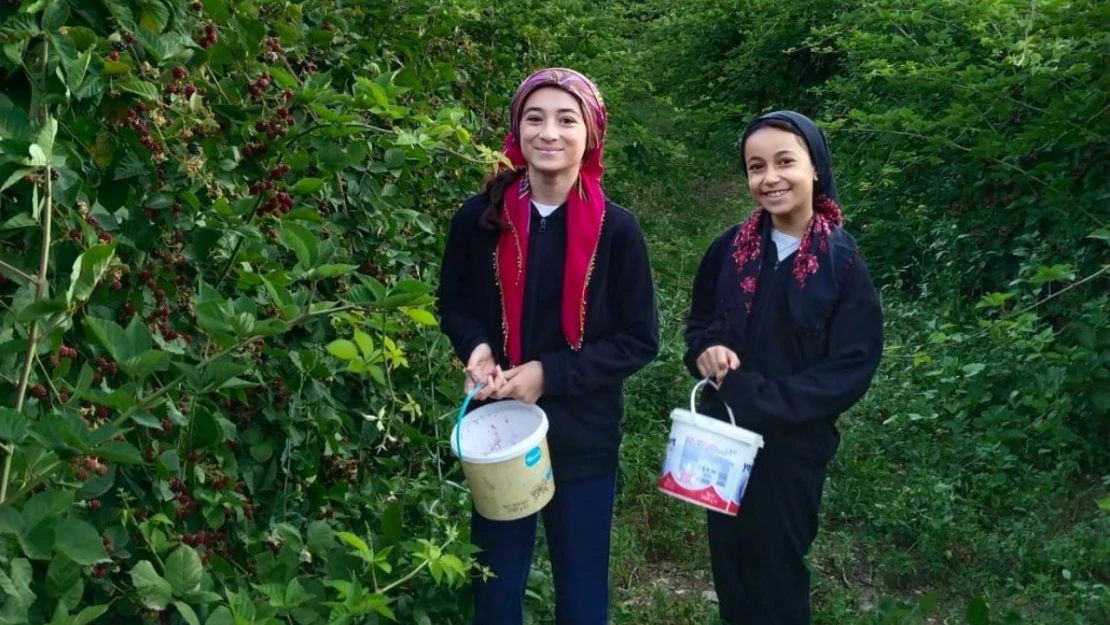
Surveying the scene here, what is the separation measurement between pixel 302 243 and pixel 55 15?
1.59 ft

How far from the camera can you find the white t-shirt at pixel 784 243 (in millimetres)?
2656

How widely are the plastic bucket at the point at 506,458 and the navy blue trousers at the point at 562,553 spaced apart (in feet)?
0.44

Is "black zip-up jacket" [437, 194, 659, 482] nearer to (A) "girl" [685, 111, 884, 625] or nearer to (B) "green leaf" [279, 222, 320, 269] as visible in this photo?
(A) "girl" [685, 111, 884, 625]

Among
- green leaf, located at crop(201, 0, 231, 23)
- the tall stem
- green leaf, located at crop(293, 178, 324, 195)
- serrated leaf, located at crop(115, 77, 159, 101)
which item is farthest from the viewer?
green leaf, located at crop(293, 178, 324, 195)

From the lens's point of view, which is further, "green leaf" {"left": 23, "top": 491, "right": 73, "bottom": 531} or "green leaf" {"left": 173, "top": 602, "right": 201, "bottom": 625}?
"green leaf" {"left": 173, "top": 602, "right": 201, "bottom": 625}

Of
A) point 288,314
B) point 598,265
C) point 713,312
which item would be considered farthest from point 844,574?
point 288,314

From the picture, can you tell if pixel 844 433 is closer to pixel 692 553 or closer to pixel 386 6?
pixel 692 553

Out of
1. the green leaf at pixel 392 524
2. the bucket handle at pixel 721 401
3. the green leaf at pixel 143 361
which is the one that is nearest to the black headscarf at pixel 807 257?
the bucket handle at pixel 721 401

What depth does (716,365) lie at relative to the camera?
2.62 meters

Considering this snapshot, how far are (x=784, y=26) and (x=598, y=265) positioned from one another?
743 cm

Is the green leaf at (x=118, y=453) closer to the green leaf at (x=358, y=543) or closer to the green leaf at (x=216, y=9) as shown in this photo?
the green leaf at (x=358, y=543)

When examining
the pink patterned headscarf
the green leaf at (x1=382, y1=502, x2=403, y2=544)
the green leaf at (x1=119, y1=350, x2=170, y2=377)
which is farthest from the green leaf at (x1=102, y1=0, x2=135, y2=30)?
the green leaf at (x1=382, y1=502, x2=403, y2=544)

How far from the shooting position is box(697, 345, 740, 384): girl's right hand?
2.60 meters

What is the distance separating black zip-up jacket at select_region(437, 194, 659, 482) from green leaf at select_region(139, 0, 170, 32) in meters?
0.95
